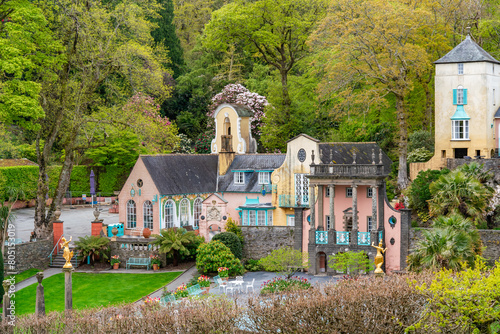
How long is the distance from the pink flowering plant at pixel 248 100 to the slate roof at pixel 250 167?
475 inches

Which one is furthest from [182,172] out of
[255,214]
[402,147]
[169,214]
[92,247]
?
[402,147]

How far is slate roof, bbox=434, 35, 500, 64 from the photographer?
156 ft

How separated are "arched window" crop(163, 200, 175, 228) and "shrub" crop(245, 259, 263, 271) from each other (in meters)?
7.30

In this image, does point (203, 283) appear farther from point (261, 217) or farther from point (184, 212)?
point (184, 212)

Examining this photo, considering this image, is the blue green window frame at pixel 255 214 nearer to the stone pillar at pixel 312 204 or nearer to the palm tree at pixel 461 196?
the stone pillar at pixel 312 204

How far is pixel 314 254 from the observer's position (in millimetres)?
43062

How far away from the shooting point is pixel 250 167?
50562mm

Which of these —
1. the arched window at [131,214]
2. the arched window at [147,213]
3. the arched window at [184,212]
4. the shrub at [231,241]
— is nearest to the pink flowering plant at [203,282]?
the shrub at [231,241]

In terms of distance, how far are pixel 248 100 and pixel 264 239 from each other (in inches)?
906

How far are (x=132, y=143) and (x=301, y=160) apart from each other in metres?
25.4

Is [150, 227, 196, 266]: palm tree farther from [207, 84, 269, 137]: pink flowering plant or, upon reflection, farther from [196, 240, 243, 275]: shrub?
[207, 84, 269, 137]: pink flowering plant

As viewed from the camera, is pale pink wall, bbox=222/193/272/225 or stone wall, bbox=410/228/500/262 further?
pale pink wall, bbox=222/193/272/225

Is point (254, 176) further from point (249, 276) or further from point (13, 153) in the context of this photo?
point (13, 153)

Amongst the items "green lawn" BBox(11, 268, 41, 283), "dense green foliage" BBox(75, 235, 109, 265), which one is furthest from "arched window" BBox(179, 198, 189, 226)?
"green lawn" BBox(11, 268, 41, 283)
